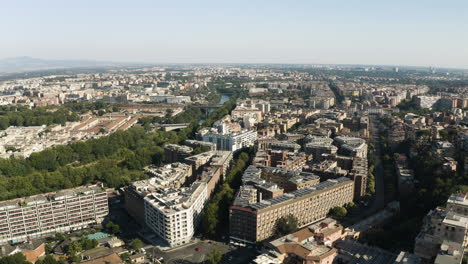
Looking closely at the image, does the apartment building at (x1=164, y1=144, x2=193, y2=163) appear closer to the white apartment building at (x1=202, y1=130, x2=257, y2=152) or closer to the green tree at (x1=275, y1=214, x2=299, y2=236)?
the white apartment building at (x1=202, y1=130, x2=257, y2=152)

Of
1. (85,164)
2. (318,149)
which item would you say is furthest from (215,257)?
(85,164)

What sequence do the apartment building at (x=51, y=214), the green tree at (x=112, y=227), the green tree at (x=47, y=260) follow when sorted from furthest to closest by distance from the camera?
1. the green tree at (x=112, y=227)
2. the apartment building at (x=51, y=214)
3. the green tree at (x=47, y=260)

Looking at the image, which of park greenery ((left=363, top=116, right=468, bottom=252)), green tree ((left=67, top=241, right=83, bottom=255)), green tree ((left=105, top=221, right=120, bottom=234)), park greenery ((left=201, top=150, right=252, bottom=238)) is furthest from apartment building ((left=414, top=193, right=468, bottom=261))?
green tree ((left=67, top=241, right=83, bottom=255))

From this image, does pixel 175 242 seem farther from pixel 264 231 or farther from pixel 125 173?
pixel 125 173

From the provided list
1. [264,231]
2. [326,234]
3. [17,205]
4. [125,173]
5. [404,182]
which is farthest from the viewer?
[125,173]

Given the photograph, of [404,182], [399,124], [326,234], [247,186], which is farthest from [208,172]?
[399,124]

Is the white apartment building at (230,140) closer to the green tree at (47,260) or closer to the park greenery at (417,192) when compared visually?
the park greenery at (417,192)

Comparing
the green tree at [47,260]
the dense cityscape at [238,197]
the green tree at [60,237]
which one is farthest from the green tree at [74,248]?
the green tree at [60,237]
